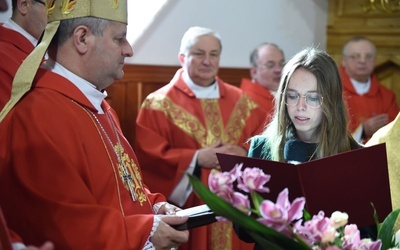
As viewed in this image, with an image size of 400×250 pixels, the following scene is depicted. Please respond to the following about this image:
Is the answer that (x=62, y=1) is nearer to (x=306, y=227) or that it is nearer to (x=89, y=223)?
(x=89, y=223)

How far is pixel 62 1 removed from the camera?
2.91m

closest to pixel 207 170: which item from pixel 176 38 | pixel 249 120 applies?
pixel 249 120

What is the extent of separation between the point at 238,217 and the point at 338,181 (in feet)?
1.92

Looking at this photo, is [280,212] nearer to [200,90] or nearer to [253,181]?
[253,181]

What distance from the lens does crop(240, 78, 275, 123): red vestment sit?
6.38 metres

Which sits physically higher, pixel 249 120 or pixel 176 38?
pixel 176 38

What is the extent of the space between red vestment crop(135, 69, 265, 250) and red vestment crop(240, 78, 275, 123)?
629 mm

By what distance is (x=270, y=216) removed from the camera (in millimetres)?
1896

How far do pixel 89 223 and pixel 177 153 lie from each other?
8.60 feet

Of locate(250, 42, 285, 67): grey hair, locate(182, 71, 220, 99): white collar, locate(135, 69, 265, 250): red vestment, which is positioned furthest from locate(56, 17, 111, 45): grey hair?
locate(250, 42, 285, 67): grey hair

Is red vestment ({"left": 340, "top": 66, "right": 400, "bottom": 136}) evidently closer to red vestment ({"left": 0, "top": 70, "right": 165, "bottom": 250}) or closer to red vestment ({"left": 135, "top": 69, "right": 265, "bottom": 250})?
red vestment ({"left": 135, "top": 69, "right": 265, "bottom": 250})

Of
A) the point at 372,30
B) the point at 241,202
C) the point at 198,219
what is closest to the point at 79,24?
the point at 198,219

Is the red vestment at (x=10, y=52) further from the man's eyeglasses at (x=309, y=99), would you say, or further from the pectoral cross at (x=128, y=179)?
the man's eyeglasses at (x=309, y=99)

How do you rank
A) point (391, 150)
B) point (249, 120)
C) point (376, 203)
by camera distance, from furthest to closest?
1. point (249, 120)
2. point (391, 150)
3. point (376, 203)
